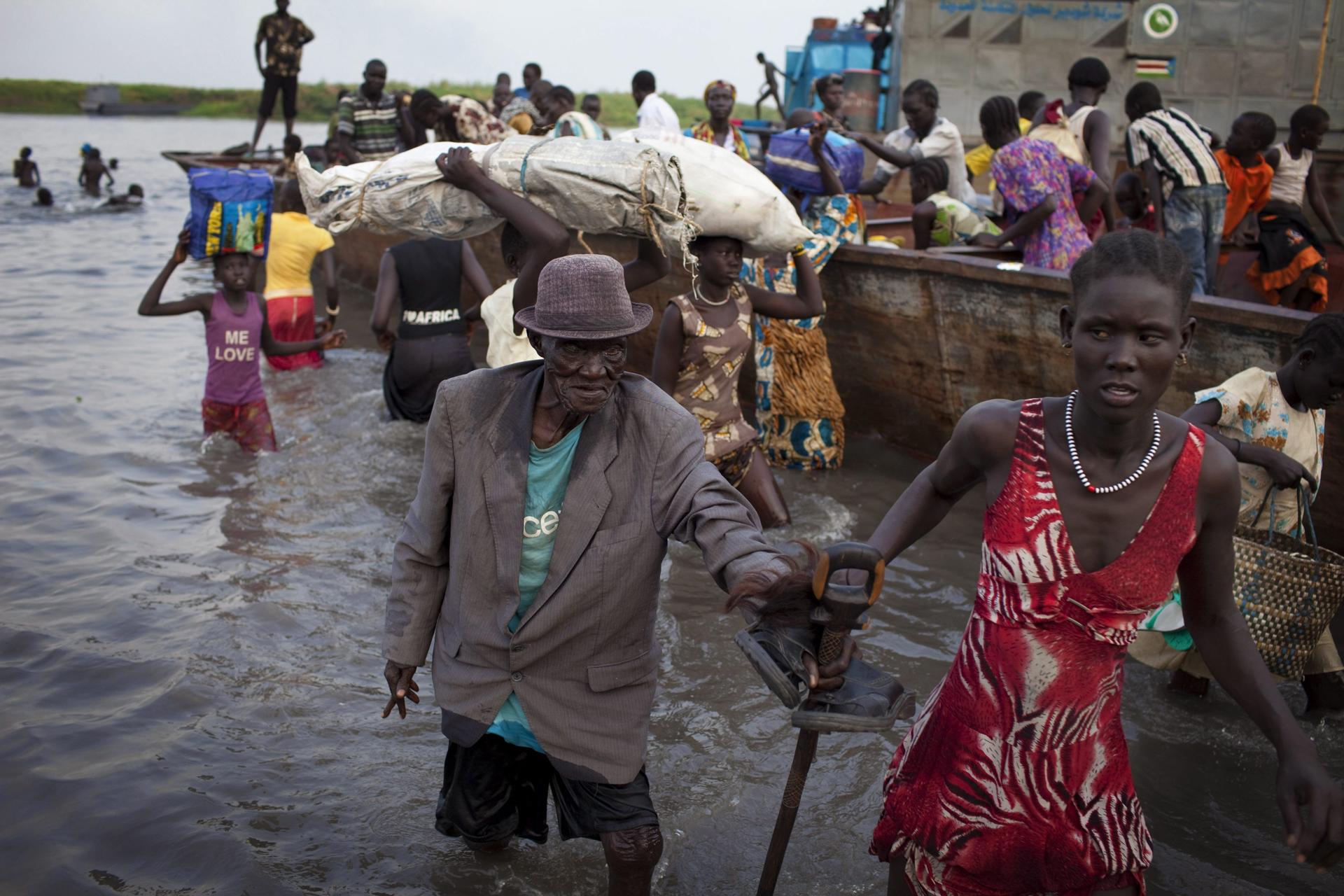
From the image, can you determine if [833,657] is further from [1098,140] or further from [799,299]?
[1098,140]

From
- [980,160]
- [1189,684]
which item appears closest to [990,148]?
[980,160]

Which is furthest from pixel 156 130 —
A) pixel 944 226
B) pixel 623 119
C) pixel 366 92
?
pixel 944 226

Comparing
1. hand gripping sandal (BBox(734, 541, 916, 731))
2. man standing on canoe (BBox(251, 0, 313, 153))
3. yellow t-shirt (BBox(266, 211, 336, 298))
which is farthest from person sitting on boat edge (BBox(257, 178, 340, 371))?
man standing on canoe (BBox(251, 0, 313, 153))

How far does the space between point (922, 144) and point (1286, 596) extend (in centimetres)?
615

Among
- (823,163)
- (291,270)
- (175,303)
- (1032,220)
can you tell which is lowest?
(175,303)

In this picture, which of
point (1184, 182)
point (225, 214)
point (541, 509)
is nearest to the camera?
point (541, 509)

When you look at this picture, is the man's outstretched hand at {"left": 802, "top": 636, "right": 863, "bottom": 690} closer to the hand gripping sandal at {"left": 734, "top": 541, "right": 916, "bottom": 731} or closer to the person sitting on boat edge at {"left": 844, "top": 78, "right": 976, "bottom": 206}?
the hand gripping sandal at {"left": 734, "top": 541, "right": 916, "bottom": 731}

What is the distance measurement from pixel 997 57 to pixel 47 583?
12.7m

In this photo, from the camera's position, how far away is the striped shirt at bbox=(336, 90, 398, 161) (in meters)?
13.2

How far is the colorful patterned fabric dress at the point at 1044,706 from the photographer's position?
7.42ft

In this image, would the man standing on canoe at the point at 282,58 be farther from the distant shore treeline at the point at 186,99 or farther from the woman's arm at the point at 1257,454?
the distant shore treeline at the point at 186,99

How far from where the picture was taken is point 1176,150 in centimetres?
713

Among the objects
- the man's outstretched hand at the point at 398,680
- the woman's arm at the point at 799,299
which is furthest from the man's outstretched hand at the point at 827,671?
the woman's arm at the point at 799,299

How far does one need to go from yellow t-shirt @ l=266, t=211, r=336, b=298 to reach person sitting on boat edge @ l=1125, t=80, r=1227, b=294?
18.7 feet
